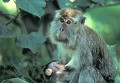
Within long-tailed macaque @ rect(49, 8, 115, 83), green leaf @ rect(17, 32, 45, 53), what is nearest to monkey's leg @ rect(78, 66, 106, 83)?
long-tailed macaque @ rect(49, 8, 115, 83)

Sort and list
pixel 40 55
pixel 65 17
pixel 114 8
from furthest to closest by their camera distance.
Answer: pixel 40 55, pixel 114 8, pixel 65 17

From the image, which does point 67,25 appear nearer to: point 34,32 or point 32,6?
point 32,6

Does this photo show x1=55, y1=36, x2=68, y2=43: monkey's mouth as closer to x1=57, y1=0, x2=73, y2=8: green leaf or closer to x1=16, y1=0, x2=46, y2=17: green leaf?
x1=16, y1=0, x2=46, y2=17: green leaf

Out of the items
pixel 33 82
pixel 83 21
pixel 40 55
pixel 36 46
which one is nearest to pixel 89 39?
pixel 83 21

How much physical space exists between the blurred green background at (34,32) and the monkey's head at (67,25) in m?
0.38

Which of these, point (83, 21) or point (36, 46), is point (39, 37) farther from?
point (83, 21)

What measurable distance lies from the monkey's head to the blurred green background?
0.38 m

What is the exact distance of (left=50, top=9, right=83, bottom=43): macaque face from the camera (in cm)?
658

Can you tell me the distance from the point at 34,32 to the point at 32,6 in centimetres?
53

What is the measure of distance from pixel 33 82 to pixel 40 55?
7.18 feet

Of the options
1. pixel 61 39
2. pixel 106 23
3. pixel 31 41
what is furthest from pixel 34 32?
pixel 106 23

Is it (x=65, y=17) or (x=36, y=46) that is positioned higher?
(x=65, y=17)

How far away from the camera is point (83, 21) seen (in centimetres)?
667

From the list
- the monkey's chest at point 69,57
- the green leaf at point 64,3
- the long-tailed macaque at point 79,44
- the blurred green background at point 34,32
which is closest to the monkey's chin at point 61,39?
the long-tailed macaque at point 79,44
